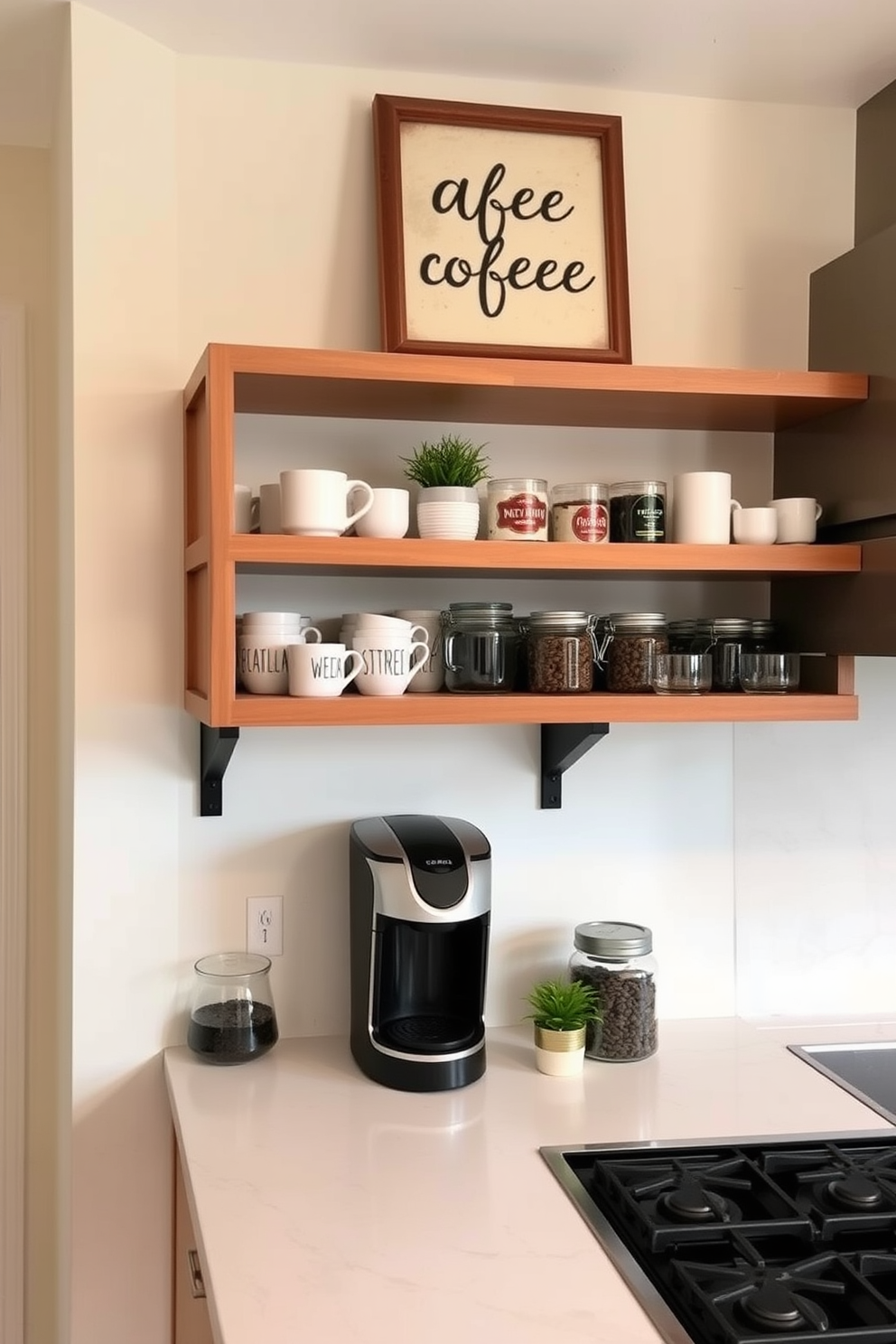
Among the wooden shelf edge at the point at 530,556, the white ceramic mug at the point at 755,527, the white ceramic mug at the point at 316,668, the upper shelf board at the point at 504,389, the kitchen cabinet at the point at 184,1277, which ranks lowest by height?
the kitchen cabinet at the point at 184,1277

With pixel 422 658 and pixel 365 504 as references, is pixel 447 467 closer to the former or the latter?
pixel 365 504

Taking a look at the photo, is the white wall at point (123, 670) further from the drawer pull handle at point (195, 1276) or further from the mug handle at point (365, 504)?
the mug handle at point (365, 504)

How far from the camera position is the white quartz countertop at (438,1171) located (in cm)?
112

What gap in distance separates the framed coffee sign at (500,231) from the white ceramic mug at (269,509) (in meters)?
0.28

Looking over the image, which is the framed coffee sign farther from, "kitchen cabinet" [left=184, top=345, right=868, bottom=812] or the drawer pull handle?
the drawer pull handle

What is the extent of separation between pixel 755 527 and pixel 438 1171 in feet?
3.14

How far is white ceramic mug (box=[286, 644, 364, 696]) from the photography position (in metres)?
1.55

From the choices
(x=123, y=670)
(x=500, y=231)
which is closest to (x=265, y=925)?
(x=123, y=670)

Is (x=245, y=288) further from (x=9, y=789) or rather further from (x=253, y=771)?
(x=9, y=789)

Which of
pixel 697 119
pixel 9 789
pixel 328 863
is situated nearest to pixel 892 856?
pixel 328 863

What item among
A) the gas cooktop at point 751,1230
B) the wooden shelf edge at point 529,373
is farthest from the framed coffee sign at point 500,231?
the gas cooktop at point 751,1230

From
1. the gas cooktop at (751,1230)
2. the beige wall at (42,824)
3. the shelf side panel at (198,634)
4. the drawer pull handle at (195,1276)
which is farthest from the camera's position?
the beige wall at (42,824)

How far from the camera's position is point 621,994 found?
5.76 ft

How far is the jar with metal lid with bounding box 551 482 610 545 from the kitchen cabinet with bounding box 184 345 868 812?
6 cm
